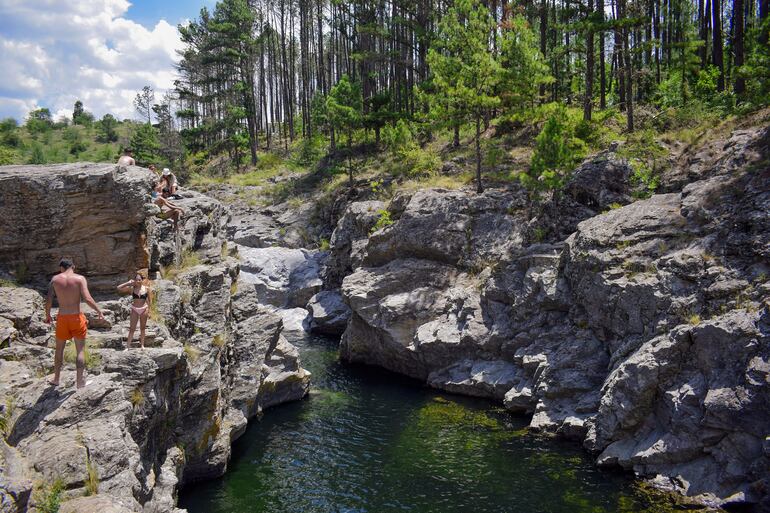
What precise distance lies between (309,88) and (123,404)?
226ft

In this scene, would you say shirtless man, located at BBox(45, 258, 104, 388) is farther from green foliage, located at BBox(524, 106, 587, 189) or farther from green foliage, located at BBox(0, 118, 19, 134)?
green foliage, located at BBox(0, 118, 19, 134)

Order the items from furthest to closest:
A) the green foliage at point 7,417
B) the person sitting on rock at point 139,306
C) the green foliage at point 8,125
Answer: the green foliage at point 8,125, the person sitting on rock at point 139,306, the green foliage at point 7,417

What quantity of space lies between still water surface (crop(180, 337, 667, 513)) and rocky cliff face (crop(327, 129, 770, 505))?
1.43m

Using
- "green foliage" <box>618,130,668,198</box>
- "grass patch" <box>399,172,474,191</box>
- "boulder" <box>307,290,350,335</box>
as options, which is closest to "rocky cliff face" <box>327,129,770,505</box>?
"green foliage" <box>618,130,668,198</box>

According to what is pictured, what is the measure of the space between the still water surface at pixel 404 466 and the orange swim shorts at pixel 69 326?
721 cm

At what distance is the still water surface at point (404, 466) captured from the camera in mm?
15969

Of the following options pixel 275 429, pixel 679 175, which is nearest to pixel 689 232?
pixel 679 175

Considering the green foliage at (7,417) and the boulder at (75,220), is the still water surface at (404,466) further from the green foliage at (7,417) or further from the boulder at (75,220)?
the boulder at (75,220)

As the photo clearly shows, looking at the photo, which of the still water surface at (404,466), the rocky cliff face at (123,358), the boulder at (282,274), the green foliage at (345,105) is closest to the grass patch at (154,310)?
the rocky cliff face at (123,358)

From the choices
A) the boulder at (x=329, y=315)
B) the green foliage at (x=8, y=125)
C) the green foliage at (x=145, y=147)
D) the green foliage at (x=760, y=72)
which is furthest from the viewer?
the green foliage at (x=8, y=125)

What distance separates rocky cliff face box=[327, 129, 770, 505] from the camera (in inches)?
631

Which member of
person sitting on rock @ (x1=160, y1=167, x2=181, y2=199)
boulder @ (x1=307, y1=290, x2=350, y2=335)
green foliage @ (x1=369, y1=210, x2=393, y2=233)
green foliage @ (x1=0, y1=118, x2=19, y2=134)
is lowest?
boulder @ (x1=307, y1=290, x2=350, y2=335)

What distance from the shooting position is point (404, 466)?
18344mm

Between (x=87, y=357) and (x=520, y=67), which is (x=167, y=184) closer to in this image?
(x=87, y=357)
